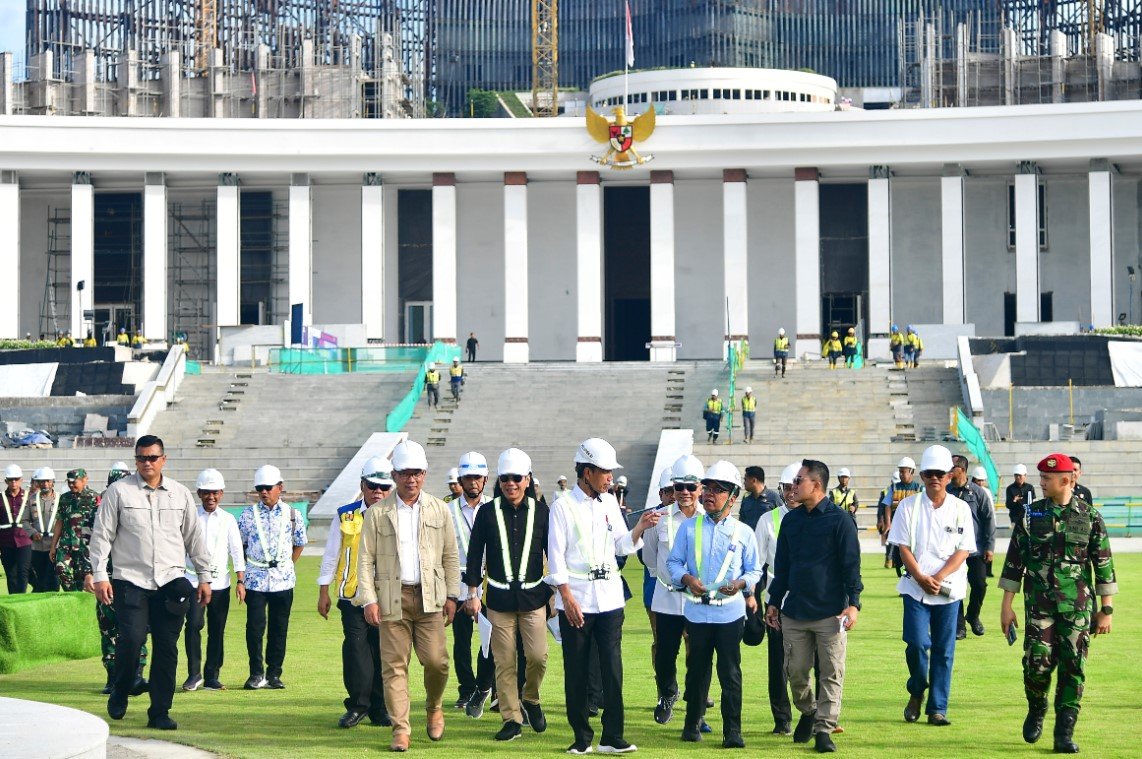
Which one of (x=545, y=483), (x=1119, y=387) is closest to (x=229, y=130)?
(x=545, y=483)

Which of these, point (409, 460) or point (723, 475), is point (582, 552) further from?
point (409, 460)

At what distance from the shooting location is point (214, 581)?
14.1 metres

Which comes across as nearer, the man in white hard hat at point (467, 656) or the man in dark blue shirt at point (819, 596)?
the man in dark blue shirt at point (819, 596)

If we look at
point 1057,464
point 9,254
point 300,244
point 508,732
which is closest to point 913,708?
point 1057,464

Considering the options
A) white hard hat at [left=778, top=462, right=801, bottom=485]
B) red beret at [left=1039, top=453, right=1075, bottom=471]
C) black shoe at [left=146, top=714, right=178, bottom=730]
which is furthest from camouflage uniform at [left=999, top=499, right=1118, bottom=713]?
black shoe at [left=146, top=714, right=178, bottom=730]

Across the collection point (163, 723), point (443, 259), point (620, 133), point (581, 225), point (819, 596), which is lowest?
point (163, 723)

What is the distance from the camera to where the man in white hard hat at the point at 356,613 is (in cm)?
1238

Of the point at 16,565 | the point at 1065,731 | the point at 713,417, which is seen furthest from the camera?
the point at 713,417

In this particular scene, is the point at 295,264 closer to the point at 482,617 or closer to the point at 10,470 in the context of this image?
the point at 10,470

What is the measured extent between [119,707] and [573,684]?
3.49m

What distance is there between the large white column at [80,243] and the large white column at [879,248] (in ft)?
82.8

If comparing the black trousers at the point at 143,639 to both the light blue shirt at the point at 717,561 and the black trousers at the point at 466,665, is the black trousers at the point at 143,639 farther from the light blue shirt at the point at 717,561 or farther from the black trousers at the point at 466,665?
the light blue shirt at the point at 717,561

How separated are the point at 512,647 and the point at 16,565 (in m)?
10.1

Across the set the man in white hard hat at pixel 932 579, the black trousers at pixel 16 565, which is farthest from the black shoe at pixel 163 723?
the black trousers at pixel 16 565
